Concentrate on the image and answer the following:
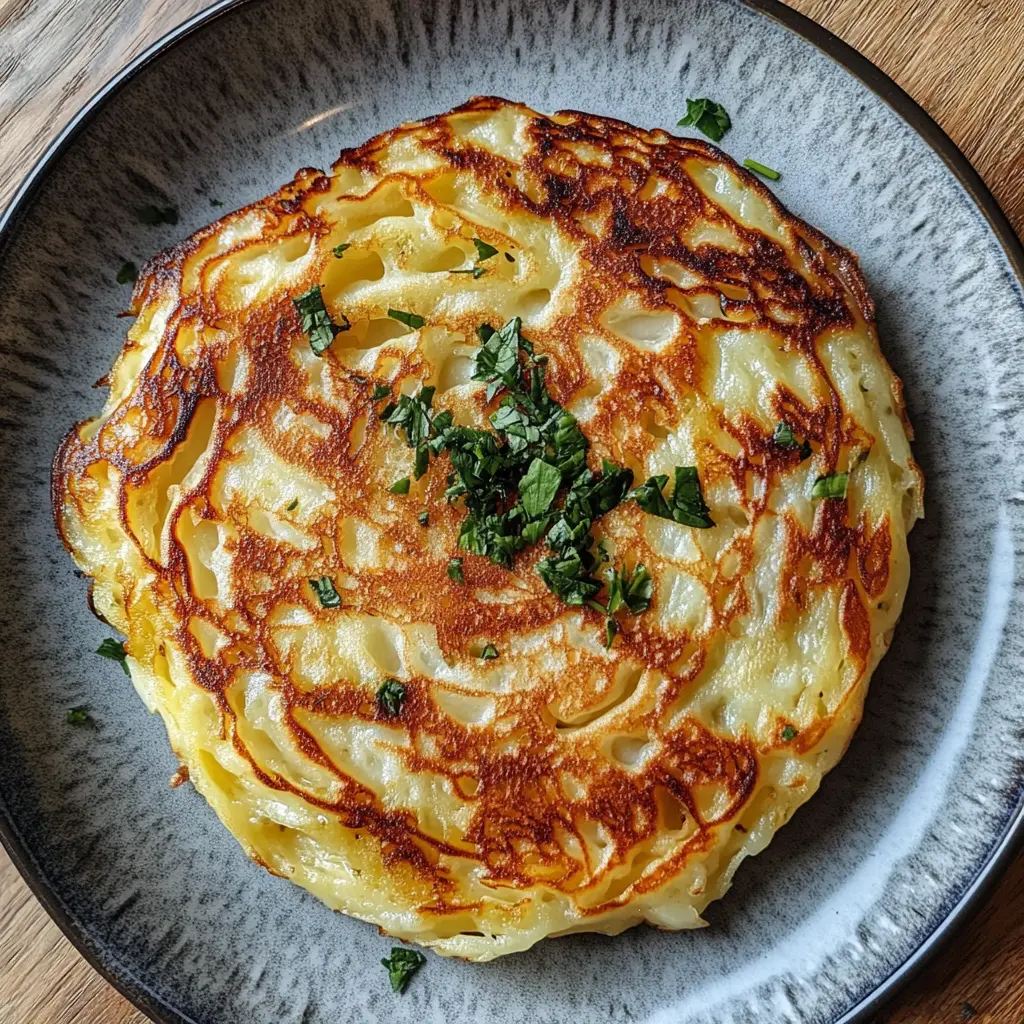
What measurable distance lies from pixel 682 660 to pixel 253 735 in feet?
3.49

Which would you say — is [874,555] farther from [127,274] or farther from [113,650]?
[127,274]

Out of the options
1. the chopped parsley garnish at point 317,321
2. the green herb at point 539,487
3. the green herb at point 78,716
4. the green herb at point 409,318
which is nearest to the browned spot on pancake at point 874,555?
the green herb at point 539,487

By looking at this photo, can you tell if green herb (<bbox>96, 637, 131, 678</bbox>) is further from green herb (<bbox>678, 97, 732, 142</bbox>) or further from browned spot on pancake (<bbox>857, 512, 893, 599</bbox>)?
green herb (<bbox>678, 97, 732, 142</bbox>)

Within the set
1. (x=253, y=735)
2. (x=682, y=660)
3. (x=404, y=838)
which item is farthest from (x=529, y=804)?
(x=253, y=735)

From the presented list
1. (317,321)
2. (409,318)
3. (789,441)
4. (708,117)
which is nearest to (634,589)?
(789,441)

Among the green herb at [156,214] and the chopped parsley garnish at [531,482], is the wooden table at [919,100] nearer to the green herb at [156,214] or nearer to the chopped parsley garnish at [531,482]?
the chopped parsley garnish at [531,482]

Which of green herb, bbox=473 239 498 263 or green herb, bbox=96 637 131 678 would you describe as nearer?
green herb, bbox=473 239 498 263

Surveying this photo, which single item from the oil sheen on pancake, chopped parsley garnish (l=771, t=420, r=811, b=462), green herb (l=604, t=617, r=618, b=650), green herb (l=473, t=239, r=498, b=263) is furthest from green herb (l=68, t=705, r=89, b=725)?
chopped parsley garnish (l=771, t=420, r=811, b=462)

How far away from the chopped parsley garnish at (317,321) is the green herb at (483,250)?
0.39 m

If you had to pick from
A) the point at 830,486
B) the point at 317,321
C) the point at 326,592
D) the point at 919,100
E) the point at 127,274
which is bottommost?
the point at 326,592

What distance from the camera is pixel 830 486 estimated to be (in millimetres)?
2393

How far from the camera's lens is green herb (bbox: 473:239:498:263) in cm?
256

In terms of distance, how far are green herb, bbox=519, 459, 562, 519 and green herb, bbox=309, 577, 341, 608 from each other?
0.52 m

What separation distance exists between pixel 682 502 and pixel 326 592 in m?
0.91
